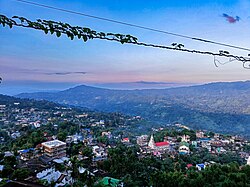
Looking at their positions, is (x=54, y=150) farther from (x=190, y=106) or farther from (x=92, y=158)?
(x=190, y=106)

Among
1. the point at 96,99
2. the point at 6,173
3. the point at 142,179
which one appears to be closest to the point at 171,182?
the point at 142,179

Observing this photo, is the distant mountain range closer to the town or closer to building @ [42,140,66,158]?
the town

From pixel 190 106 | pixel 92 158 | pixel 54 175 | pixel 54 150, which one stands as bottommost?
pixel 190 106

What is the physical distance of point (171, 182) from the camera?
24.7 feet

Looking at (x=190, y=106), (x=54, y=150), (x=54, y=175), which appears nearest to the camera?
(x=54, y=175)

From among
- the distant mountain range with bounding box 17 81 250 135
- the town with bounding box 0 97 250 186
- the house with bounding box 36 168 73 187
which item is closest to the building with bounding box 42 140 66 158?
the town with bounding box 0 97 250 186

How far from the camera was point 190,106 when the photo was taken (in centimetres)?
7050

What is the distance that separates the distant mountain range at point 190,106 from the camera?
162ft

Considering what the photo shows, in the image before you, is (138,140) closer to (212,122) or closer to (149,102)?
(212,122)

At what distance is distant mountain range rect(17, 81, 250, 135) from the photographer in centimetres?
4951

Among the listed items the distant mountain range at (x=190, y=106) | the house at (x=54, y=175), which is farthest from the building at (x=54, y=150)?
the distant mountain range at (x=190, y=106)

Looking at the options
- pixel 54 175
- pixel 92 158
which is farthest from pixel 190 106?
pixel 54 175

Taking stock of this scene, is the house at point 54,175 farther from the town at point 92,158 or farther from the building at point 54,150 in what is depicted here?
the building at point 54,150

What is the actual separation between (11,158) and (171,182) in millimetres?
5615
